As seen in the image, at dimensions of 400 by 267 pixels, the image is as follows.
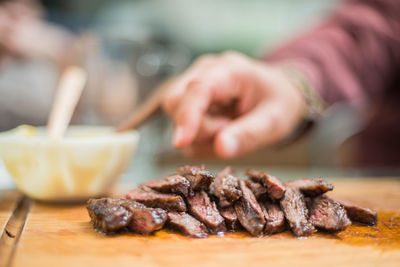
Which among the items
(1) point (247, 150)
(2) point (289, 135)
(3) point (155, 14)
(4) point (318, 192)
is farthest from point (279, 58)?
(3) point (155, 14)

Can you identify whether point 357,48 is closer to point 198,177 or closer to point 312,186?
point 312,186

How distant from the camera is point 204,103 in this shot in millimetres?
1707

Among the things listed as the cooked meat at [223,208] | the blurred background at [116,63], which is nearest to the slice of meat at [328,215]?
the cooked meat at [223,208]

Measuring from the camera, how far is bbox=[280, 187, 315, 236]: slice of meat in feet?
3.73

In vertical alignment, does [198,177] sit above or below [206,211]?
above

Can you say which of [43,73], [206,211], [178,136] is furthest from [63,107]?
[43,73]

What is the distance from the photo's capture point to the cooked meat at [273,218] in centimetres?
→ 114

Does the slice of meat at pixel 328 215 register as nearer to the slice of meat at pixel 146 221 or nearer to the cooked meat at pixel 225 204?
the cooked meat at pixel 225 204

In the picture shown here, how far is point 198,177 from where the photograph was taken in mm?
1216

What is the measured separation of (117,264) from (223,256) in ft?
0.82

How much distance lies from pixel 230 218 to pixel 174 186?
0.19 metres

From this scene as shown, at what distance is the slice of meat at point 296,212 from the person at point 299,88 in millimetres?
403

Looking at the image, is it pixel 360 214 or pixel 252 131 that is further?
pixel 252 131

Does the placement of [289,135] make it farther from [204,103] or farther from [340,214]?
[340,214]
